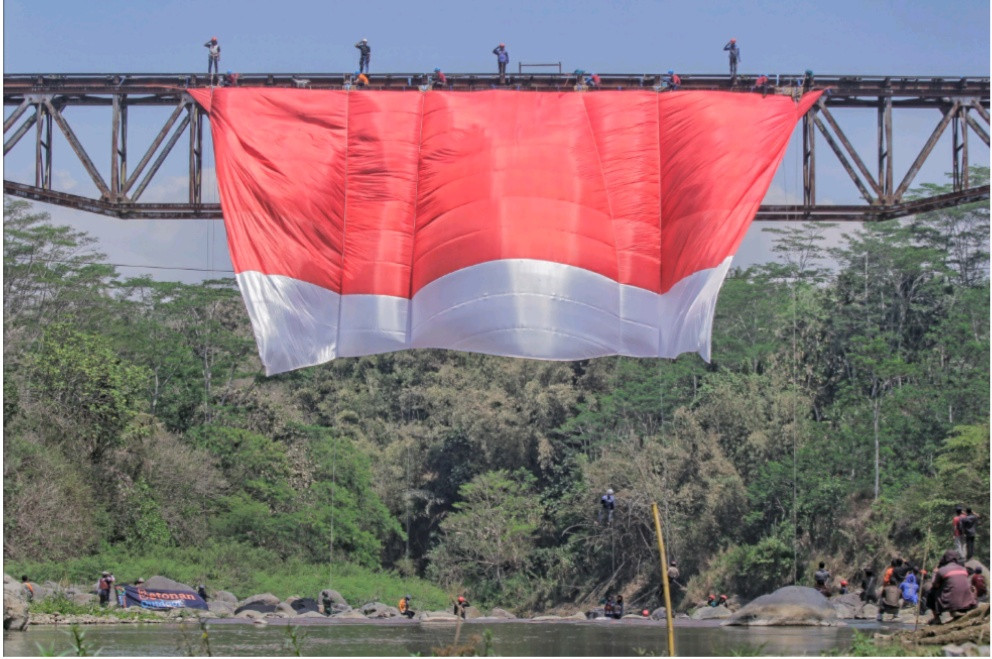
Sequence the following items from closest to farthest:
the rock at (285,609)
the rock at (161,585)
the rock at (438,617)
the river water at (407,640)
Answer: the river water at (407,640)
the rock at (438,617)
the rock at (161,585)
the rock at (285,609)

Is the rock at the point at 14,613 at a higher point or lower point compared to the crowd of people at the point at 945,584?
lower

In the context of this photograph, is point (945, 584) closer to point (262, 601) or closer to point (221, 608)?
point (262, 601)

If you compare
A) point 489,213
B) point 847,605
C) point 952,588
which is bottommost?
point 847,605

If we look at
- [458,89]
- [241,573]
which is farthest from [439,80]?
[241,573]

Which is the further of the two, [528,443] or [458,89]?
[528,443]

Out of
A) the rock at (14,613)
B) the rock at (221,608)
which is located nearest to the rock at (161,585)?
the rock at (221,608)

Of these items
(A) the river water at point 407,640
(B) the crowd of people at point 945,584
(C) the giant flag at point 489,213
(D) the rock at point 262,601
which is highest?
(C) the giant flag at point 489,213

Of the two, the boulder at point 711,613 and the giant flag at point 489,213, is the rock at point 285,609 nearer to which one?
the boulder at point 711,613
